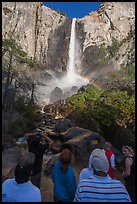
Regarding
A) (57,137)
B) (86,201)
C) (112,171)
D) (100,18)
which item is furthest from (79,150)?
(100,18)

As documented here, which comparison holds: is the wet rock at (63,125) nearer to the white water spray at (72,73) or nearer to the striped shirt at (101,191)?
the striped shirt at (101,191)

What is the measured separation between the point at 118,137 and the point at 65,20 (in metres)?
40.5

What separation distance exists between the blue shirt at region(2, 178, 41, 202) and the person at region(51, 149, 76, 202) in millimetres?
1045

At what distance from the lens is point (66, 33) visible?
47.5 m

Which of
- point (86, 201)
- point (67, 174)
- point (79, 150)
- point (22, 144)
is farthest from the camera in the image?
point (22, 144)

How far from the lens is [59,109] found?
19.4 metres

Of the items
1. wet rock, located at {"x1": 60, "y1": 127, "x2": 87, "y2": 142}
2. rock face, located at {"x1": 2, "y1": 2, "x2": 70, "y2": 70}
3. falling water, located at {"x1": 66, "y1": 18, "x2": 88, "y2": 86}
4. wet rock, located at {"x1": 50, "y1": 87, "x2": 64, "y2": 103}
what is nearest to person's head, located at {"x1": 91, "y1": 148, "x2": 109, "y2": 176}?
wet rock, located at {"x1": 60, "y1": 127, "x2": 87, "y2": 142}

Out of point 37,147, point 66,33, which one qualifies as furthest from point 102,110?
point 66,33

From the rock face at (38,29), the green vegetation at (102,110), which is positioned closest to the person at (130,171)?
the green vegetation at (102,110)

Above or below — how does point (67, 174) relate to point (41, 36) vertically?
below

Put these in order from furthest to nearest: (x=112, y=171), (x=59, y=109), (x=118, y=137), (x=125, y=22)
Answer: (x=125, y=22) < (x=59, y=109) < (x=118, y=137) < (x=112, y=171)

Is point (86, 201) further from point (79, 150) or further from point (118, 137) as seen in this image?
point (118, 137)

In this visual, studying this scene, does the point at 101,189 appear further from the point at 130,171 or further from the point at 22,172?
the point at 130,171

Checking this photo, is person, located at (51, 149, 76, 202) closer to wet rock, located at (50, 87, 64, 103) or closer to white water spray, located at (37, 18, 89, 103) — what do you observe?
wet rock, located at (50, 87, 64, 103)
